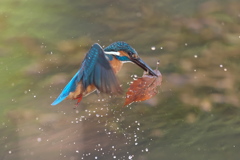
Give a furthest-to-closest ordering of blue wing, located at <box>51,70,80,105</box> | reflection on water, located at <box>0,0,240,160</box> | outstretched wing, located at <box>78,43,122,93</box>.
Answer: reflection on water, located at <box>0,0,240,160</box>
blue wing, located at <box>51,70,80,105</box>
outstretched wing, located at <box>78,43,122,93</box>

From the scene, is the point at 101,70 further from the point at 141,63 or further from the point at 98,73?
the point at 141,63

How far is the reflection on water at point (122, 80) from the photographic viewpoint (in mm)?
1294

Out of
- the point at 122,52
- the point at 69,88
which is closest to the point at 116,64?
the point at 122,52

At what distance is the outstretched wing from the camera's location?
3.51 feet

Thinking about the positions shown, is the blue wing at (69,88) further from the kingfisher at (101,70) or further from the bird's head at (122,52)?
the bird's head at (122,52)

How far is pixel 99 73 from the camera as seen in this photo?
42.5 inches

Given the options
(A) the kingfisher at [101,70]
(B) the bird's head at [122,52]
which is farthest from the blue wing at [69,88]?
(B) the bird's head at [122,52]

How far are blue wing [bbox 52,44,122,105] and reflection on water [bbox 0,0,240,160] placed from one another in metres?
0.12

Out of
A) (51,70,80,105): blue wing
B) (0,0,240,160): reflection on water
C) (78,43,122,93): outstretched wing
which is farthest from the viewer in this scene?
(0,0,240,160): reflection on water

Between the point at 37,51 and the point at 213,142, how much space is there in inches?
24.8

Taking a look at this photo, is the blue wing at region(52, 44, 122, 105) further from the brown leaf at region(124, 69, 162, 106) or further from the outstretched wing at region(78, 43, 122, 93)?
the brown leaf at region(124, 69, 162, 106)

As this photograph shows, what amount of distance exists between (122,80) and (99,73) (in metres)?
0.15

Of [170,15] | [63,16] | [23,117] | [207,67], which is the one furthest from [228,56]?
[23,117]

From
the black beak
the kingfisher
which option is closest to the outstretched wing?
the kingfisher
